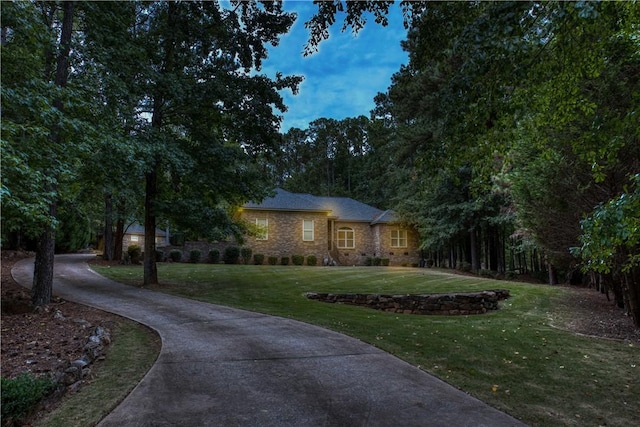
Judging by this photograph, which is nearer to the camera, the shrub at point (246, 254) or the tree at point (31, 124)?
the tree at point (31, 124)

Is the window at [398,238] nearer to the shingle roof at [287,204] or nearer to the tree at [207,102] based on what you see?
the shingle roof at [287,204]

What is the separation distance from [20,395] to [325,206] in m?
24.2

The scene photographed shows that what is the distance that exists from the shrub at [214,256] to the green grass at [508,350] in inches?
399

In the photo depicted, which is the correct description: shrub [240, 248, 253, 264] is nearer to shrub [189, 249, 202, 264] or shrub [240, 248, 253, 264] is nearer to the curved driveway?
shrub [189, 249, 202, 264]

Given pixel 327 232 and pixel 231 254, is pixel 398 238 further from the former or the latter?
pixel 231 254

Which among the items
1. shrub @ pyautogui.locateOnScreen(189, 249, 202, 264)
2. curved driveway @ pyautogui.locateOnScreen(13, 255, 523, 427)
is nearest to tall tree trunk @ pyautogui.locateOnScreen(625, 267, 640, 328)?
curved driveway @ pyautogui.locateOnScreen(13, 255, 523, 427)

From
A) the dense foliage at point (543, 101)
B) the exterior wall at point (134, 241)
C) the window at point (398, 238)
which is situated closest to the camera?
the dense foliage at point (543, 101)

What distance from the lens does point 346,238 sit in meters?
27.7

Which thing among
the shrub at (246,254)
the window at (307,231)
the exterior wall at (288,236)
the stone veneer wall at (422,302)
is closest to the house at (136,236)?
the shrub at (246,254)

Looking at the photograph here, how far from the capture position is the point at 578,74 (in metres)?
4.56

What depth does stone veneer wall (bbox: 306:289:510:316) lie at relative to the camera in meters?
12.2

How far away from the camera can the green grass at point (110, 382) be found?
3.42m

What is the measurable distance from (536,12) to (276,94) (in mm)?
9901

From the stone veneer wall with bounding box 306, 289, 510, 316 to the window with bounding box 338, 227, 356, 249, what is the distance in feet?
49.0
